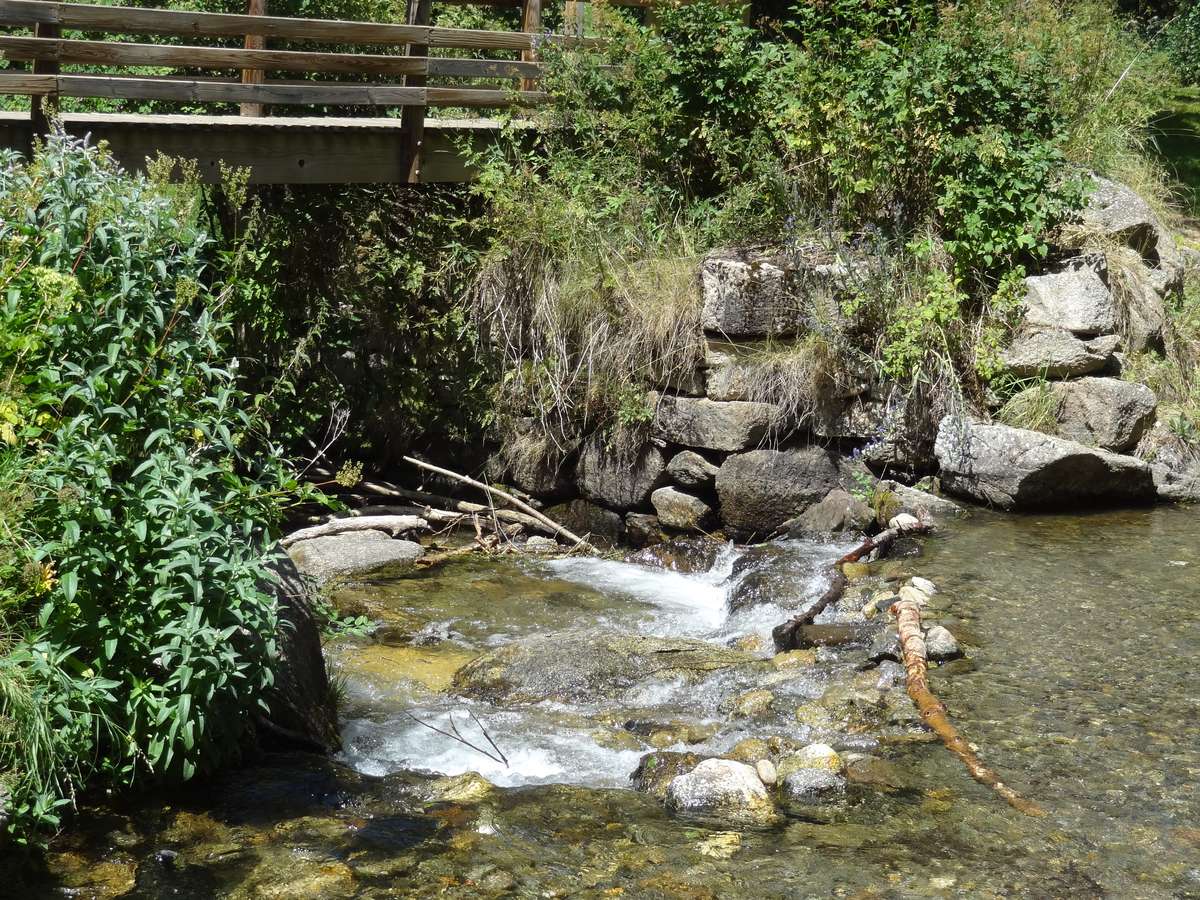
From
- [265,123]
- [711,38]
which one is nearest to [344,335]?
[265,123]

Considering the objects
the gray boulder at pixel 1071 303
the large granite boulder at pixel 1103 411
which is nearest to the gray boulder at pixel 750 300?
the gray boulder at pixel 1071 303

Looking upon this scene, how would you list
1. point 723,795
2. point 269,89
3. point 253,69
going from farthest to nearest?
point 253,69, point 269,89, point 723,795

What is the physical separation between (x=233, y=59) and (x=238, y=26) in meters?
0.24

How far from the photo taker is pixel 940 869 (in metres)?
4.54

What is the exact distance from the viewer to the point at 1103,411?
9031 mm

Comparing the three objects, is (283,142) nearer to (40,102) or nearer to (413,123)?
(413,123)

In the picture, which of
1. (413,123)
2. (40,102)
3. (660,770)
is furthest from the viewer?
(413,123)

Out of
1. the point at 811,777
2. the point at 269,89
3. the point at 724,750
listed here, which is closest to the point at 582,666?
the point at 724,750

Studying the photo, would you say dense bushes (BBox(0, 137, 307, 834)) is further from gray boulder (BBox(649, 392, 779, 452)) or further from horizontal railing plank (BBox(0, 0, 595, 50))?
gray boulder (BBox(649, 392, 779, 452))

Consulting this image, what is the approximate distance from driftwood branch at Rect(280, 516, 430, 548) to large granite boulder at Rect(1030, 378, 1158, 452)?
5086 mm

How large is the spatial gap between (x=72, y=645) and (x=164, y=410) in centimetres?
96

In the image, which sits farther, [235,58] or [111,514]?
[235,58]

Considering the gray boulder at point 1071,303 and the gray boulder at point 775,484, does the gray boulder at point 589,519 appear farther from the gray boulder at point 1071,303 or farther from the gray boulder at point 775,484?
the gray boulder at point 1071,303

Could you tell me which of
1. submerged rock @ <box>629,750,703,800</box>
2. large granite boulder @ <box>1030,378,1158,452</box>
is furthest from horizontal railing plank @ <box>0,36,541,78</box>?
submerged rock @ <box>629,750,703,800</box>
